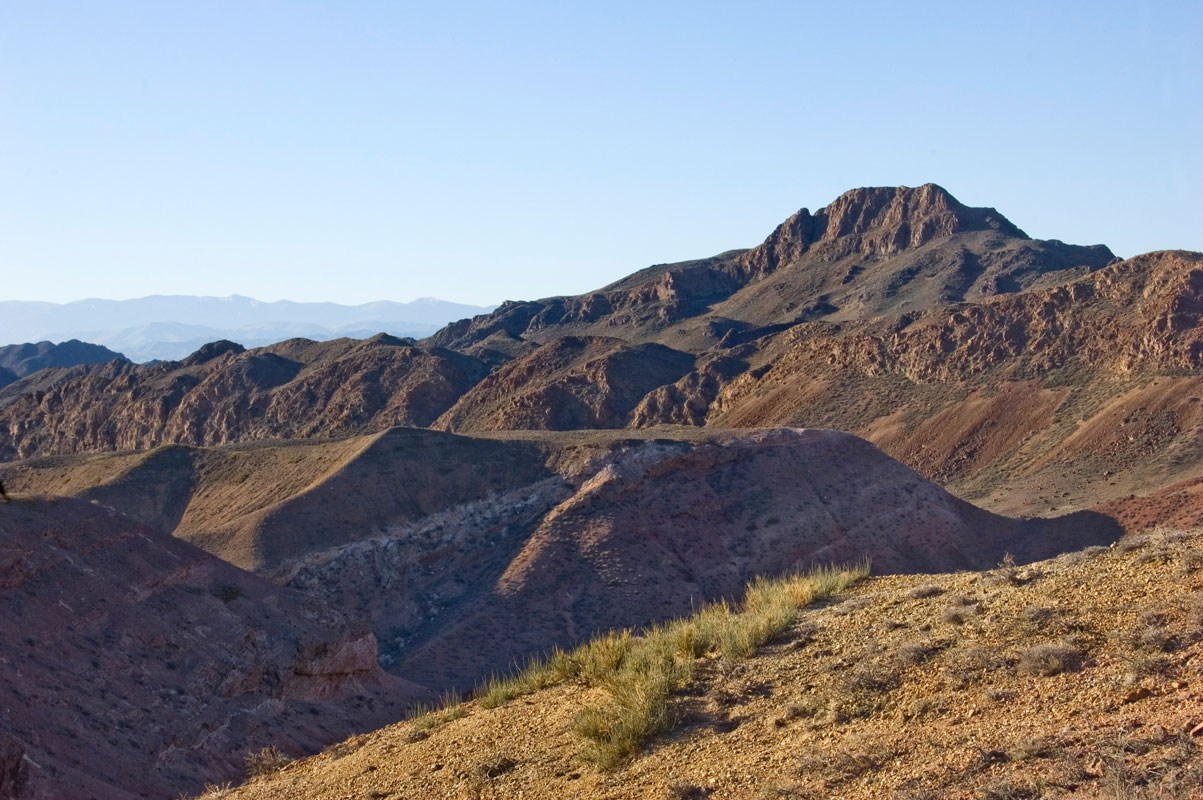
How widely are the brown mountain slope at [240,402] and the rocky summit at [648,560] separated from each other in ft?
1.00

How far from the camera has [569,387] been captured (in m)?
66.8

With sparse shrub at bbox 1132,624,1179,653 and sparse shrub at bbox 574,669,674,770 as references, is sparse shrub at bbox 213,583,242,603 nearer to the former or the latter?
sparse shrub at bbox 574,669,674,770

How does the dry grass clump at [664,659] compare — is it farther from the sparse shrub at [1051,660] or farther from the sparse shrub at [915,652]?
the sparse shrub at [1051,660]

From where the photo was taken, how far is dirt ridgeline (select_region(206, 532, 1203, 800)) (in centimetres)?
727

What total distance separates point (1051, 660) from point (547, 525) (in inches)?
946

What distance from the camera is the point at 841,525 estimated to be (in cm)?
3344

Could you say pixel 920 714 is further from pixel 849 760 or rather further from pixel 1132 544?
pixel 1132 544

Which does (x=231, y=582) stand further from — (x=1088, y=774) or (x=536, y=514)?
(x=1088, y=774)

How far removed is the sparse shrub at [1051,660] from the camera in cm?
855

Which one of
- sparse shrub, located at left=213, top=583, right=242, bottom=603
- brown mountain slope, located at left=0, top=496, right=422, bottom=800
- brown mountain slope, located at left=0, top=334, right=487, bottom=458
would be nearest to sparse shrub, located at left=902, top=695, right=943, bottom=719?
brown mountain slope, located at left=0, top=496, right=422, bottom=800

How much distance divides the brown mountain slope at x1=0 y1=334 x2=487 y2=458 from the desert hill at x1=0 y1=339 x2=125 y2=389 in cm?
6284

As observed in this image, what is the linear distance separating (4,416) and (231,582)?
67069mm

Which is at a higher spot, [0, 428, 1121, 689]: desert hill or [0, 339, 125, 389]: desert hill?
[0, 339, 125, 389]: desert hill

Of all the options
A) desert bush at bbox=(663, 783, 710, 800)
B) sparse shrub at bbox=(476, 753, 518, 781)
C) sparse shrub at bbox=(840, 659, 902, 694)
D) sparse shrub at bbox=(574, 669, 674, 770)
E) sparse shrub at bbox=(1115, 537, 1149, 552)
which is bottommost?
sparse shrub at bbox=(476, 753, 518, 781)
